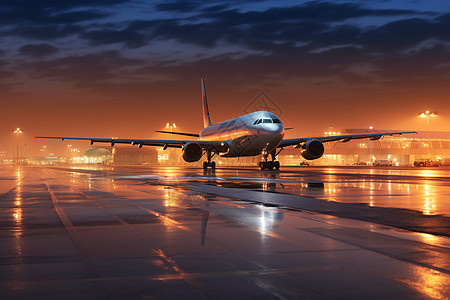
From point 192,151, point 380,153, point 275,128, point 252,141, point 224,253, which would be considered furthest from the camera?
point 380,153

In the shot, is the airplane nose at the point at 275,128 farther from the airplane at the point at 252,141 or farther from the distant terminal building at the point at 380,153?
the distant terminal building at the point at 380,153

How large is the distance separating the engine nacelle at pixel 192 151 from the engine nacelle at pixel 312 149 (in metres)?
10.0

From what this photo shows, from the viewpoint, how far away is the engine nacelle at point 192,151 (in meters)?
47.5

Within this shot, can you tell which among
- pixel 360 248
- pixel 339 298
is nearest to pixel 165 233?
pixel 360 248

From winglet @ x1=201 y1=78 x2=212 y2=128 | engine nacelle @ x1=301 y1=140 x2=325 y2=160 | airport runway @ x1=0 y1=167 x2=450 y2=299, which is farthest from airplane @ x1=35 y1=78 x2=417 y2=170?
airport runway @ x1=0 y1=167 x2=450 y2=299

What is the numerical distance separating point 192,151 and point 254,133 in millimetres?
6477

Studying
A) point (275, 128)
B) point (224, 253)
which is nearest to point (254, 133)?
point (275, 128)

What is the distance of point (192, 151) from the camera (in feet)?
157

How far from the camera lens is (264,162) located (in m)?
52.8

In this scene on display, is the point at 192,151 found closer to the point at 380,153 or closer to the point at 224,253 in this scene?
the point at 224,253

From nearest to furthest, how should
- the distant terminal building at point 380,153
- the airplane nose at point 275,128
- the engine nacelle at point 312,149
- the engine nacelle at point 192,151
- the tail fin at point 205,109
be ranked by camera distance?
the airplane nose at point 275,128 → the engine nacelle at point 192,151 → the engine nacelle at point 312,149 → the tail fin at point 205,109 → the distant terminal building at point 380,153

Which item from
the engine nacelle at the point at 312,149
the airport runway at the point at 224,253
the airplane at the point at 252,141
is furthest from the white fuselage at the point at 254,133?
the airport runway at the point at 224,253

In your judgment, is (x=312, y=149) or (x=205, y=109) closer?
(x=312, y=149)

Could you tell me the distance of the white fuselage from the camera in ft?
149
